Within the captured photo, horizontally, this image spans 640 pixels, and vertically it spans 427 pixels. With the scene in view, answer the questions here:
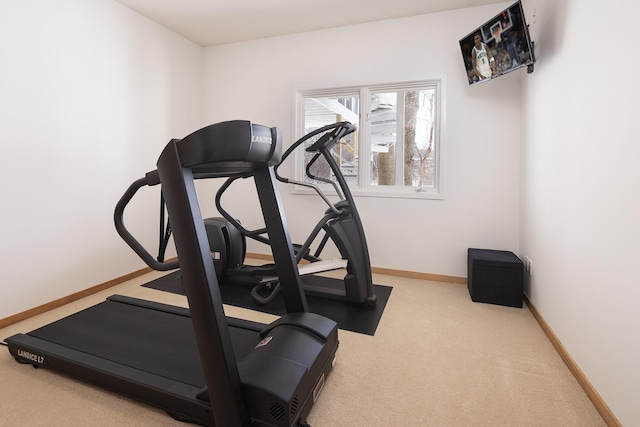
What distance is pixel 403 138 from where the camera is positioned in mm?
3609

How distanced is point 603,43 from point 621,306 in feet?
4.12

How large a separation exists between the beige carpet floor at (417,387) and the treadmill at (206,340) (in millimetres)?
96

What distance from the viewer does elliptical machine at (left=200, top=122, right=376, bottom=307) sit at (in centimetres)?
264

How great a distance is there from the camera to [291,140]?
395cm

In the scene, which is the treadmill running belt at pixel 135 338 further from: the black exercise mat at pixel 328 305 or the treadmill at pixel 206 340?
the black exercise mat at pixel 328 305

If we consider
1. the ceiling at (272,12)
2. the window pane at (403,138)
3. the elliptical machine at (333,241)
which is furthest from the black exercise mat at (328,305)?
the ceiling at (272,12)

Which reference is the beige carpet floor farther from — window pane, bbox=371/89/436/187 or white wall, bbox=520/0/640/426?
window pane, bbox=371/89/436/187

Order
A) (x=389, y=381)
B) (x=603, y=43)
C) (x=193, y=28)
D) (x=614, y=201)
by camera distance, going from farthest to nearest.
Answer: (x=193, y=28), (x=389, y=381), (x=603, y=43), (x=614, y=201)

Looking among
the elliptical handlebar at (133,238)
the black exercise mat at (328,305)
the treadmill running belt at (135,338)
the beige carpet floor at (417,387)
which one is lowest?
the beige carpet floor at (417,387)

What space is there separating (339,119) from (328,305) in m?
2.38

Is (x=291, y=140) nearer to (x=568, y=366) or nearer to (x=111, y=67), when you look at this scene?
(x=111, y=67)

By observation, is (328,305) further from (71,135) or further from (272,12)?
(272,12)

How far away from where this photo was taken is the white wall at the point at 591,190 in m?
1.30

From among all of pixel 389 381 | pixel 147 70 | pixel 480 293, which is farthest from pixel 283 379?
pixel 147 70
